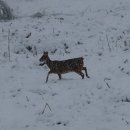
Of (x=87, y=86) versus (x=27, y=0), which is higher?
(x=27, y=0)

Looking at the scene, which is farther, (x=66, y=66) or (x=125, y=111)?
(x=66, y=66)

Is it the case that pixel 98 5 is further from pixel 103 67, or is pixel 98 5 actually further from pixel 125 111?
pixel 125 111

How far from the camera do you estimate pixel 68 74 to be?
11711mm

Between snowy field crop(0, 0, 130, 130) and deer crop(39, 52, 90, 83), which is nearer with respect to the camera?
snowy field crop(0, 0, 130, 130)

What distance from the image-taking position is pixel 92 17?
57.9ft

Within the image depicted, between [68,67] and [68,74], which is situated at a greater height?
[68,67]

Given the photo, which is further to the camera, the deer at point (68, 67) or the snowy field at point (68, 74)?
the deer at point (68, 67)

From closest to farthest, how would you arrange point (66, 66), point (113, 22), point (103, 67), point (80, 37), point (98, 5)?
point (66, 66) < point (103, 67) < point (80, 37) < point (113, 22) < point (98, 5)

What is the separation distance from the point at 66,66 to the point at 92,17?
697 cm

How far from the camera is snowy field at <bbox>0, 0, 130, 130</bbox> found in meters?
8.70

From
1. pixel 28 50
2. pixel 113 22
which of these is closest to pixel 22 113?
pixel 28 50

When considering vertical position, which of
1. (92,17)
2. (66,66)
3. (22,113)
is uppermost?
(92,17)

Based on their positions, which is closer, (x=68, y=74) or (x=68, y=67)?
(x=68, y=67)

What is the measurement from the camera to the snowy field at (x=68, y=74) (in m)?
8.70
